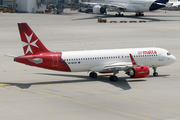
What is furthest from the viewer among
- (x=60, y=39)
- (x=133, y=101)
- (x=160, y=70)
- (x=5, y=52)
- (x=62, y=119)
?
(x=60, y=39)

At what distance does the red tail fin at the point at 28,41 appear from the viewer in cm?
4347

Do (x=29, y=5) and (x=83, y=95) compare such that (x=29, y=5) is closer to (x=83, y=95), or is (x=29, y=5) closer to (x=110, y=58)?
(x=110, y=58)

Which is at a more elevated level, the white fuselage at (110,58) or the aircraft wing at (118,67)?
the white fuselage at (110,58)

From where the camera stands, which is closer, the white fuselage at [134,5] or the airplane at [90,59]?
the airplane at [90,59]

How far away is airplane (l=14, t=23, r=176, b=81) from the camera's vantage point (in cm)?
4369

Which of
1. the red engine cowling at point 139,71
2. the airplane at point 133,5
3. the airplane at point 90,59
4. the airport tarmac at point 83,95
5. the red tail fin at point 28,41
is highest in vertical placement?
the airplane at point 133,5

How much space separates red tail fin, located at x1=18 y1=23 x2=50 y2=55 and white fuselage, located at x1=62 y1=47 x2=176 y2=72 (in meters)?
3.67

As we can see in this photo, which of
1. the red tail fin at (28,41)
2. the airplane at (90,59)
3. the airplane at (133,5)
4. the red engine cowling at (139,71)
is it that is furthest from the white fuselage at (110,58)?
the airplane at (133,5)

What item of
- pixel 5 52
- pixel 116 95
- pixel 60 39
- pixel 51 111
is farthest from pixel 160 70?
pixel 60 39

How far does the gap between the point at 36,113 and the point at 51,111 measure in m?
1.49

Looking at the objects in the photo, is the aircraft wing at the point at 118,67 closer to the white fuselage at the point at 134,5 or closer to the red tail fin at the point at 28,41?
the red tail fin at the point at 28,41

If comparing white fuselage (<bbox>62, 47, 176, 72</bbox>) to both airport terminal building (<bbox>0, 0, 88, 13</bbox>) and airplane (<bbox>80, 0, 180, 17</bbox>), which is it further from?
airport terminal building (<bbox>0, 0, 88, 13</bbox>)

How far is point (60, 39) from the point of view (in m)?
94.4

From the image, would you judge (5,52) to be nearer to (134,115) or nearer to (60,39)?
(60,39)
